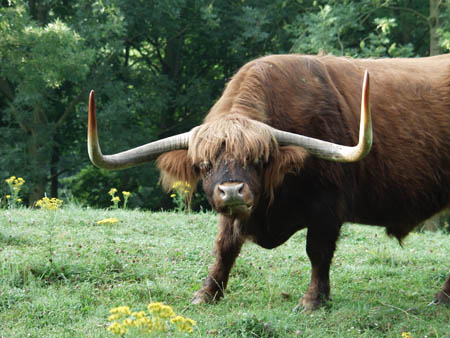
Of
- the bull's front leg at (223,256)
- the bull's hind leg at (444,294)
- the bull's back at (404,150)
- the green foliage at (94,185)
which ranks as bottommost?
the green foliage at (94,185)

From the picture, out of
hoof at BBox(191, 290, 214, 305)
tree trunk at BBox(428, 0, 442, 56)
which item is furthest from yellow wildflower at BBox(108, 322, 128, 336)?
tree trunk at BBox(428, 0, 442, 56)

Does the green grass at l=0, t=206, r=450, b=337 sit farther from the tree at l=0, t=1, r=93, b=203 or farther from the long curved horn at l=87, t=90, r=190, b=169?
the tree at l=0, t=1, r=93, b=203

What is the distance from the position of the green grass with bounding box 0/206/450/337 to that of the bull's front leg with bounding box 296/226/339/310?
5.1 inches

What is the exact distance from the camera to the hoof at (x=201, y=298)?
4.82 m

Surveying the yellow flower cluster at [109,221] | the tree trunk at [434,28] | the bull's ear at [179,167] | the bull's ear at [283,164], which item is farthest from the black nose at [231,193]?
the tree trunk at [434,28]

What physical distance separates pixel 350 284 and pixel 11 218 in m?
3.57

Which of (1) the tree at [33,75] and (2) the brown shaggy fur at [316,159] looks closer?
(2) the brown shaggy fur at [316,159]

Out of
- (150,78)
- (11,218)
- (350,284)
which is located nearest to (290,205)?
(350,284)

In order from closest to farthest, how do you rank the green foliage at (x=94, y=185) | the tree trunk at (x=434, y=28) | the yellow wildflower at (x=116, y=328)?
the yellow wildflower at (x=116, y=328), the tree trunk at (x=434, y=28), the green foliage at (x=94, y=185)

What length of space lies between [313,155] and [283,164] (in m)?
0.25

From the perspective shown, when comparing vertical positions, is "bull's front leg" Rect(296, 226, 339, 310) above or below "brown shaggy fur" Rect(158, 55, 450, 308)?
below

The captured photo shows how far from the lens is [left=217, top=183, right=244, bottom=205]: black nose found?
13.3 ft

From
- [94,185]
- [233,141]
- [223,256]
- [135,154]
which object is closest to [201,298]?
[223,256]

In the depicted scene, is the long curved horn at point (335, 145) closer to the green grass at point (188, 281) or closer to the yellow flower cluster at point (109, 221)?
the green grass at point (188, 281)
